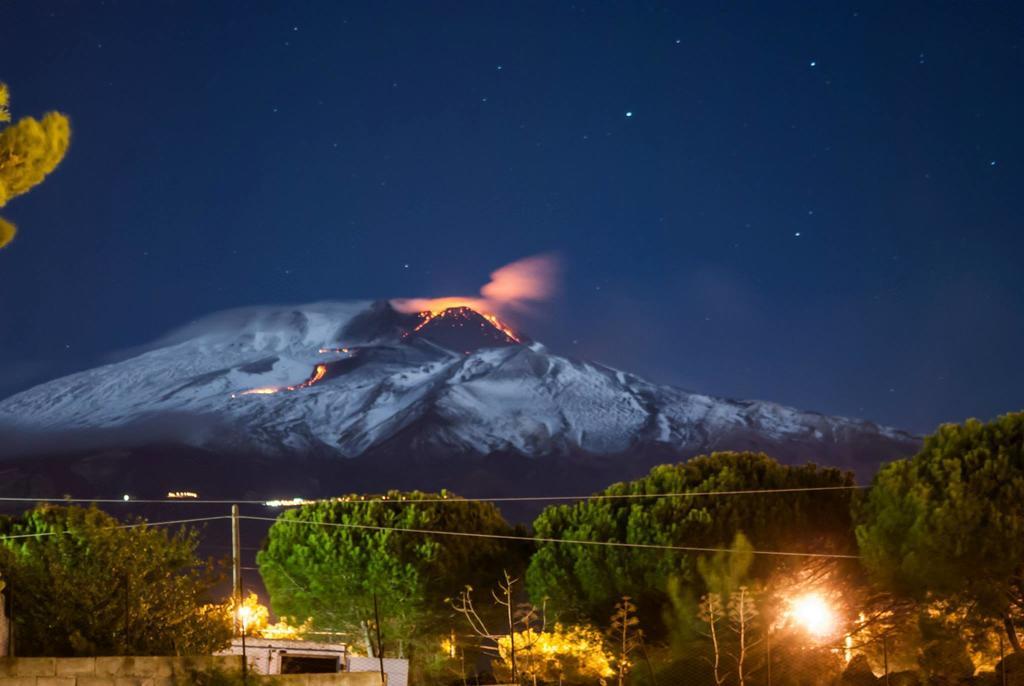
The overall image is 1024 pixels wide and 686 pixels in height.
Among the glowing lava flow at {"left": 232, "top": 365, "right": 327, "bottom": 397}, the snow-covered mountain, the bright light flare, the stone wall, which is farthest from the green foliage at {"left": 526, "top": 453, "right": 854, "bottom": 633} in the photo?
the glowing lava flow at {"left": 232, "top": 365, "right": 327, "bottom": 397}

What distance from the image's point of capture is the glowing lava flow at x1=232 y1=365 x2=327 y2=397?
539 feet

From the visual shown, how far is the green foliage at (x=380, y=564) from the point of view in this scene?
31.2 m

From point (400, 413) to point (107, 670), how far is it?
5600 inches

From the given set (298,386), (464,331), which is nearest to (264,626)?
(298,386)

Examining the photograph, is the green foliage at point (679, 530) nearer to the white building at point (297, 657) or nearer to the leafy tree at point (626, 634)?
the leafy tree at point (626, 634)

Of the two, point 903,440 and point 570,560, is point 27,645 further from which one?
point 903,440

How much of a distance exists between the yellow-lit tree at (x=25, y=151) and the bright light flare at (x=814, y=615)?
20.6 meters

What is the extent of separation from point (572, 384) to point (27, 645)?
159 meters

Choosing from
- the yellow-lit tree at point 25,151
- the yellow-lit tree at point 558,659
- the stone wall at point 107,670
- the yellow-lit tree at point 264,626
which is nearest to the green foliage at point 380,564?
the yellow-lit tree at point 264,626

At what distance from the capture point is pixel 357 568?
1241 inches

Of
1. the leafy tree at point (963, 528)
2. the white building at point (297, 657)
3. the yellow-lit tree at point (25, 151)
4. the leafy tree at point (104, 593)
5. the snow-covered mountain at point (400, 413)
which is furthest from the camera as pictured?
the snow-covered mountain at point (400, 413)

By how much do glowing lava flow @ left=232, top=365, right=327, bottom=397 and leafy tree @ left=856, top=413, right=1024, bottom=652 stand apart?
14257cm

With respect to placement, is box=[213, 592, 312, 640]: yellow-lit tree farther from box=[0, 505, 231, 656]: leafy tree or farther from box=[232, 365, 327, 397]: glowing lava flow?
box=[232, 365, 327, 397]: glowing lava flow

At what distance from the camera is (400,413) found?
506 ft
